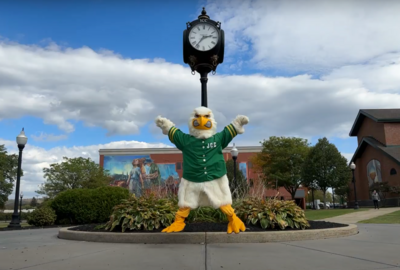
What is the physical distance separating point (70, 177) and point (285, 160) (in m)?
25.9

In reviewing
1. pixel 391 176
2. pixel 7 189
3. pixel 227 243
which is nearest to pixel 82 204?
pixel 227 243

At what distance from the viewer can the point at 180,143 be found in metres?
6.66

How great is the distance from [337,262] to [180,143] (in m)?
3.69

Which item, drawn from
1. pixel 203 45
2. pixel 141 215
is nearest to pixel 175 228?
pixel 141 215

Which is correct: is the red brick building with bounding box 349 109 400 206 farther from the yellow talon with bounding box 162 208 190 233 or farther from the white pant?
the yellow talon with bounding box 162 208 190 233

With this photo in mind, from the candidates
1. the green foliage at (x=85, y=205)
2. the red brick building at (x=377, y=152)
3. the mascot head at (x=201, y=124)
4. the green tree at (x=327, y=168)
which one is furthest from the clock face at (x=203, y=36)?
the green tree at (x=327, y=168)

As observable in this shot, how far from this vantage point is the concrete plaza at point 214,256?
3.87 meters

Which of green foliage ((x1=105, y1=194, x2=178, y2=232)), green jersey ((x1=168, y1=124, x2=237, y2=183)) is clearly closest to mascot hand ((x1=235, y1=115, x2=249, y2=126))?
green jersey ((x1=168, y1=124, x2=237, y2=183))

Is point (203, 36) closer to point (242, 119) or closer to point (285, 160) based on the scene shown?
point (242, 119)

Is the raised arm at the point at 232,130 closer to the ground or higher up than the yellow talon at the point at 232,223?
higher up

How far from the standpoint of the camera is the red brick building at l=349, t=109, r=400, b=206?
30.8 metres

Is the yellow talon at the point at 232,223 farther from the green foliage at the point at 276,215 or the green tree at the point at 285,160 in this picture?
the green tree at the point at 285,160

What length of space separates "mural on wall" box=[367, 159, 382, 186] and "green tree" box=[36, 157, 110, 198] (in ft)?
98.4

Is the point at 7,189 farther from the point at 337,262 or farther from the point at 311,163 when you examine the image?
the point at 337,262
